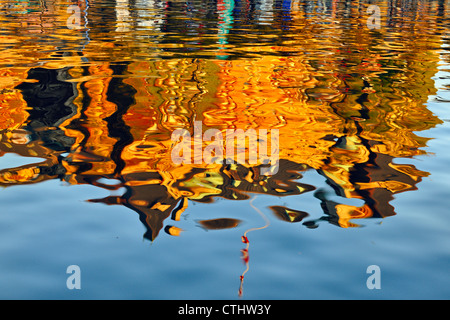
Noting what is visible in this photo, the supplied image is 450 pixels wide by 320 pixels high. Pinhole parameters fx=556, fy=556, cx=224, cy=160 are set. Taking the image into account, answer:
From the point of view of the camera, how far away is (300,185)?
5.14 m

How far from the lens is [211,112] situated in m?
7.62

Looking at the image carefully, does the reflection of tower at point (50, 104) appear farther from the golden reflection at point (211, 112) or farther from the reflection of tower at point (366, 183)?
the reflection of tower at point (366, 183)

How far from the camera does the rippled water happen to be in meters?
3.64

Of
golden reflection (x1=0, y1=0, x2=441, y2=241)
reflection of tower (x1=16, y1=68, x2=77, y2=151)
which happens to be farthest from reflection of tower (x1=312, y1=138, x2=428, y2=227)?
reflection of tower (x1=16, y1=68, x2=77, y2=151)

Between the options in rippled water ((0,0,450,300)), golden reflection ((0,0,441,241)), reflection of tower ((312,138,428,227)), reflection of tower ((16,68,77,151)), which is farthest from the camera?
reflection of tower ((16,68,77,151))

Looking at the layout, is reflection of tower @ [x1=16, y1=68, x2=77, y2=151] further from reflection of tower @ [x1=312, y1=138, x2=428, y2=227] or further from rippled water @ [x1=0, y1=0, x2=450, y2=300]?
reflection of tower @ [x1=312, y1=138, x2=428, y2=227]

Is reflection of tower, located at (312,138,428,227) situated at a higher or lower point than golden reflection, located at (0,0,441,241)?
lower

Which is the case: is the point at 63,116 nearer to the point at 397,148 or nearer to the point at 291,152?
the point at 291,152

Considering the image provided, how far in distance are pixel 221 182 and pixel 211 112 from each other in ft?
8.57

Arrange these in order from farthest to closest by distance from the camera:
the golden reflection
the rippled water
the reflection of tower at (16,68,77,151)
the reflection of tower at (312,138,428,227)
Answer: the reflection of tower at (16,68,77,151) → the golden reflection → the reflection of tower at (312,138,428,227) → the rippled water

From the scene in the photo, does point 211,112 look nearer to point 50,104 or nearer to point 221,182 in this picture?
point 50,104

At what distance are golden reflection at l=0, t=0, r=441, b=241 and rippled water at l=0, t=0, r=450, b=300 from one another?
0.03 metres
